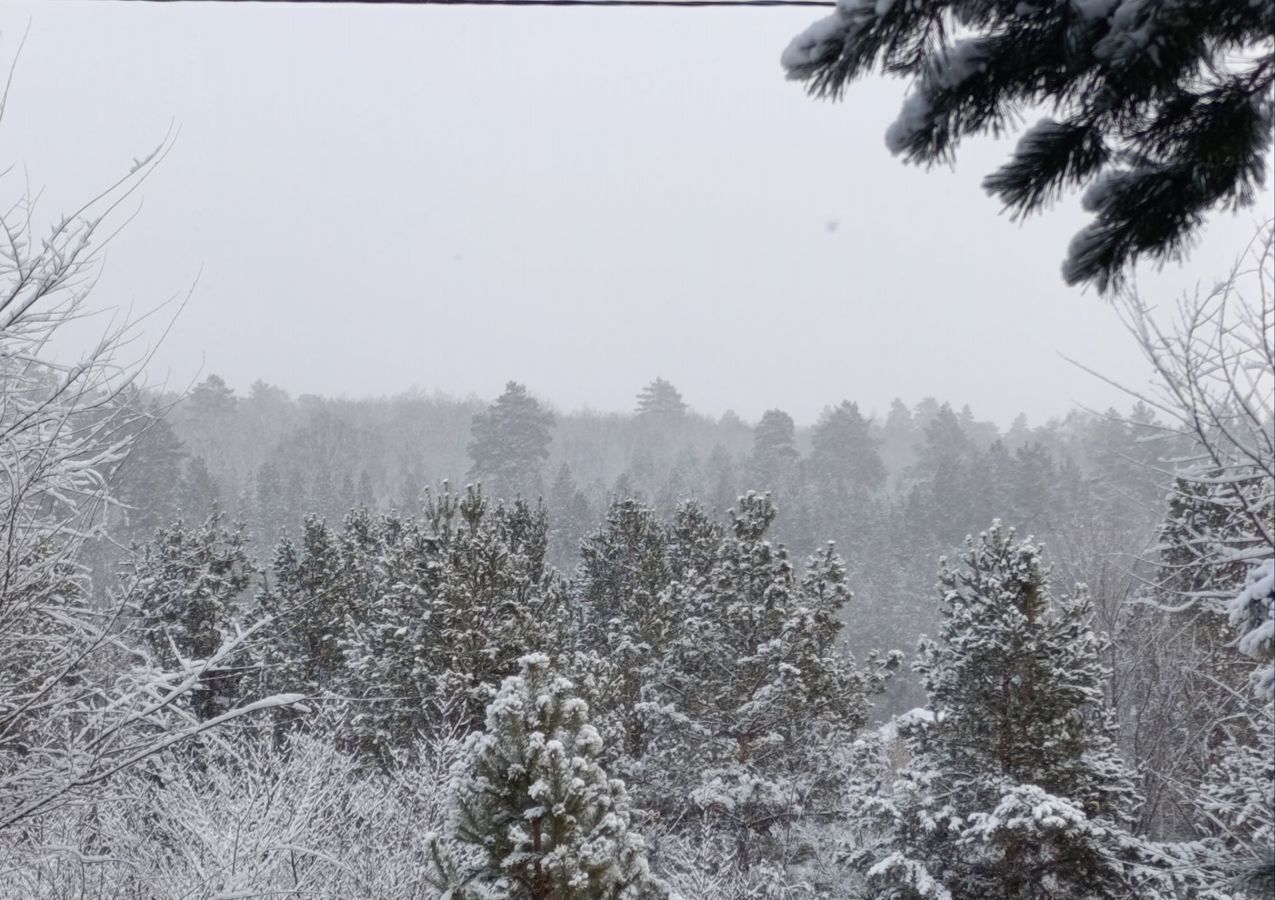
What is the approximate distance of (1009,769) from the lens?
12.2 metres

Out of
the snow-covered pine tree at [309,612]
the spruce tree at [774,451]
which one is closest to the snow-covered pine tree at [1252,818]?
the snow-covered pine tree at [309,612]

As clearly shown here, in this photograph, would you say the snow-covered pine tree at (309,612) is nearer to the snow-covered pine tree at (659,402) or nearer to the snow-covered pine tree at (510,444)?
the snow-covered pine tree at (510,444)

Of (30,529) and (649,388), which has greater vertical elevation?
(649,388)

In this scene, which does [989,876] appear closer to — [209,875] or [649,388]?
[209,875]

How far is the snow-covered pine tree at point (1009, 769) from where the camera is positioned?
11.3 meters

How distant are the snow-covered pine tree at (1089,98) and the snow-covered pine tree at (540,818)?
5.80 meters

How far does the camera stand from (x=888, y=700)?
134ft

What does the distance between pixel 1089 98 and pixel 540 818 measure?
6.25m

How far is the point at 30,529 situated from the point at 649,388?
110 m

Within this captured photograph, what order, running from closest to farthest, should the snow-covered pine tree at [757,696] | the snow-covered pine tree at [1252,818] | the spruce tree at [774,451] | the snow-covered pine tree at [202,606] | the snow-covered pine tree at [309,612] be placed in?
the snow-covered pine tree at [1252,818], the snow-covered pine tree at [757,696], the snow-covered pine tree at [202,606], the snow-covered pine tree at [309,612], the spruce tree at [774,451]

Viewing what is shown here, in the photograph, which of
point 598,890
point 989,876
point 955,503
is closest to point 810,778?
point 989,876

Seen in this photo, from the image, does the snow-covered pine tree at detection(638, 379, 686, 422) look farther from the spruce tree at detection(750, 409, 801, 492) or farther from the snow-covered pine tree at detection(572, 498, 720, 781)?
the snow-covered pine tree at detection(572, 498, 720, 781)

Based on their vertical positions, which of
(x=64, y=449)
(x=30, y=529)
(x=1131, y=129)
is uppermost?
(x=1131, y=129)

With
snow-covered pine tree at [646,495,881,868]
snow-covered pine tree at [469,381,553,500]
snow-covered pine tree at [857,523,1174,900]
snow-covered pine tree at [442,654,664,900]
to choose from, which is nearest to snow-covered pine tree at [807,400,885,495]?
snow-covered pine tree at [469,381,553,500]
